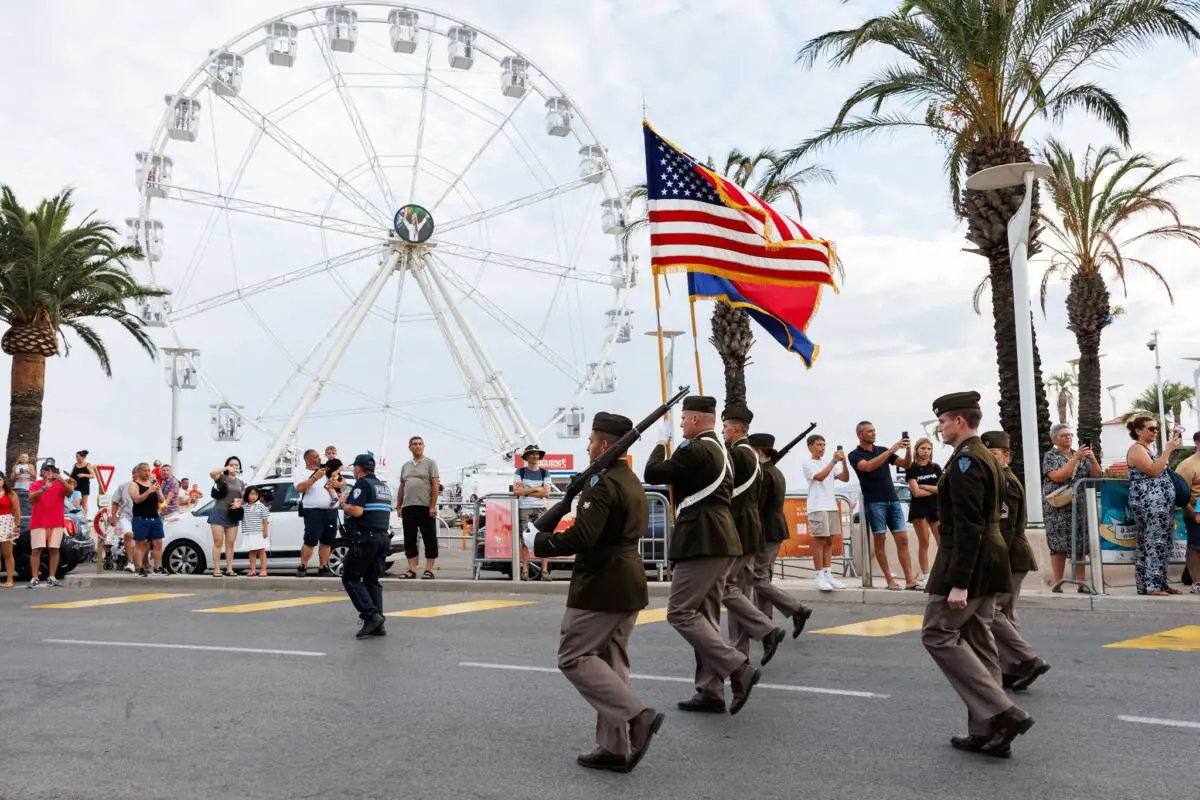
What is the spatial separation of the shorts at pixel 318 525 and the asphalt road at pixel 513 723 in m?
5.03

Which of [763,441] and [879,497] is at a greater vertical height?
[763,441]

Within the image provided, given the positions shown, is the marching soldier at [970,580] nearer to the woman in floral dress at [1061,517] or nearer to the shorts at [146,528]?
the woman in floral dress at [1061,517]

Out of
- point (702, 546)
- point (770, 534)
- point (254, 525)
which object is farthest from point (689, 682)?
point (254, 525)

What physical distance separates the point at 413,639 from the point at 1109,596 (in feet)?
22.0

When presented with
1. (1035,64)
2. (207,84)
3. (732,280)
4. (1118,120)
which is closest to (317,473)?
(732,280)

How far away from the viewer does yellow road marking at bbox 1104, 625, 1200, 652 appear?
8.45 metres

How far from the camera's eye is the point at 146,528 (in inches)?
621

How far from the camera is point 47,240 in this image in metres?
27.7

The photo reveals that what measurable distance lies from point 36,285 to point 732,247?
69.1 ft

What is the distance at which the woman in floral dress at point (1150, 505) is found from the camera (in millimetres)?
11055

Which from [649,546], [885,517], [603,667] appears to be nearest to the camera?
[603,667]

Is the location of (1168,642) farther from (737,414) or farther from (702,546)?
(702,546)

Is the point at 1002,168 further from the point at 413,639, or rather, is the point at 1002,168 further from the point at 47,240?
the point at 47,240

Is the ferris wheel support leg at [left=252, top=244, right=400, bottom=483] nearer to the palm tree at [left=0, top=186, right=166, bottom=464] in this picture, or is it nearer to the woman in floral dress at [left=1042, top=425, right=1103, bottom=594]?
the palm tree at [left=0, top=186, right=166, bottom=464]
